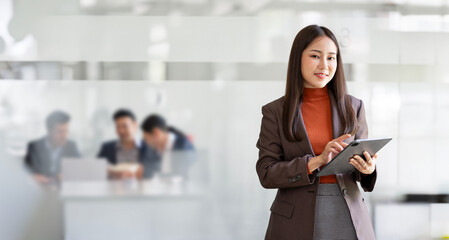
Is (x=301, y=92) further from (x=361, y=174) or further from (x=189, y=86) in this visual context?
(x=189, y=86)

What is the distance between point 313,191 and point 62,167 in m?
A: 2.45

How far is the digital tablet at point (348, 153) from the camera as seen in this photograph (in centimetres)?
216

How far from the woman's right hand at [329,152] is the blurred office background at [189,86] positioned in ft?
6.83

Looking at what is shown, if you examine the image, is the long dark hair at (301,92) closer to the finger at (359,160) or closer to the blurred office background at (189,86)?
the finger at (359,160)

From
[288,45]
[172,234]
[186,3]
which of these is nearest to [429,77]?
[288,45]

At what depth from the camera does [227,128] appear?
4363 mm

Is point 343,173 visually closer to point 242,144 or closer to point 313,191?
point 313,191

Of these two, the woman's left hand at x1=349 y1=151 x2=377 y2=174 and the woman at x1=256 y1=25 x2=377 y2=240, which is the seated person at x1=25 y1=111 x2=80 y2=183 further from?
the woman's left hand at x1=349 y1=151 x2=377 y2=174

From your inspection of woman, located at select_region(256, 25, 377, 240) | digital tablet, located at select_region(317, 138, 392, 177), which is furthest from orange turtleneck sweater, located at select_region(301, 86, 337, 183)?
digital tablet, located at select_region(317, 138, 392, 177)

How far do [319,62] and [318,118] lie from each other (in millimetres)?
228

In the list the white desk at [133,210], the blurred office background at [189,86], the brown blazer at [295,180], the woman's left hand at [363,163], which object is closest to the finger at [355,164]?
the woman's left hand at [363,163]

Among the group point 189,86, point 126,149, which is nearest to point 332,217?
point 189,86

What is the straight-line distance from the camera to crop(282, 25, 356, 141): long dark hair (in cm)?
241

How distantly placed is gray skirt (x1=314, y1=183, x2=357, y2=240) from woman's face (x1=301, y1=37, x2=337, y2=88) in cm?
43
